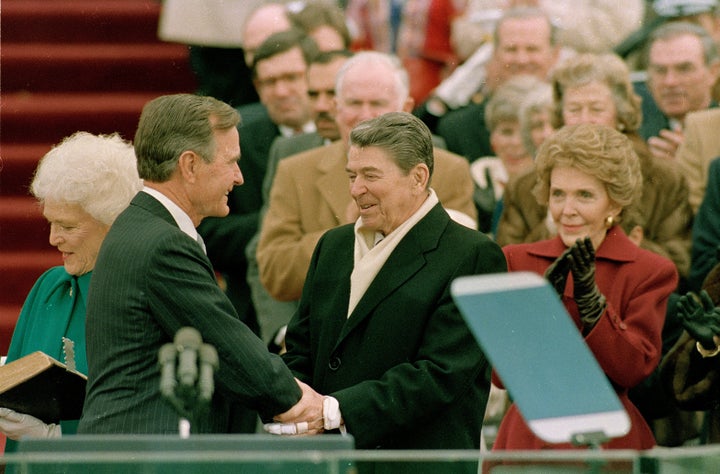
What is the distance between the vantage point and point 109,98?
9.82 m

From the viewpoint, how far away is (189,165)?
4.81 m

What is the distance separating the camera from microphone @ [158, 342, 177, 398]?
12.0ft

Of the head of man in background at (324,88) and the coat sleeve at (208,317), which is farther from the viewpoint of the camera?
the head of man in background at (324,88)

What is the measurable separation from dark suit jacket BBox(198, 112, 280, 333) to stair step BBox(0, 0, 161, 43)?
2.92 m

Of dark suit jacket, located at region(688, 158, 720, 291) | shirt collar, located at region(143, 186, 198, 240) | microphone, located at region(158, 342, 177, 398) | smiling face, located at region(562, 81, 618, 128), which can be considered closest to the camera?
microphone, located at region(158, 342, 177, 398)

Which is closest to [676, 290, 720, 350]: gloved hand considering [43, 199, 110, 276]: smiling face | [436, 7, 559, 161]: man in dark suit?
[43, 199, 110, 276]: smiling face

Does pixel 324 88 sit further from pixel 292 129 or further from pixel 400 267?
pixel 400 267

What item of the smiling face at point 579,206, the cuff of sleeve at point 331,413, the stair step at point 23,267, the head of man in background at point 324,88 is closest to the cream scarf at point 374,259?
the cuff of sleeve at point 331,413

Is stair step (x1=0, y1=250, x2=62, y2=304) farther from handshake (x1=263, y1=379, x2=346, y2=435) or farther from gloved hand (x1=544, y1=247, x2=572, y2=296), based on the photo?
gloved hand (x1=544, y1=247, x2=572, y2=296)

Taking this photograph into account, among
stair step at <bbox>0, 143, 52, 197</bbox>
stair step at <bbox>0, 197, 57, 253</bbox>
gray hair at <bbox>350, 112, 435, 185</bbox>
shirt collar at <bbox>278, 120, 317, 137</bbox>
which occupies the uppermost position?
gray hair at <bbox>350, 112, 435, 185</bbox>

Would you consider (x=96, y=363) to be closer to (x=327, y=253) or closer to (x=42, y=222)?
(x=327, y=253)

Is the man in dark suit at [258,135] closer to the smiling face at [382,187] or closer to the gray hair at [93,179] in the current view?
the gray hair at [93,179]

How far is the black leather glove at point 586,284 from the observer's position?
197 inches

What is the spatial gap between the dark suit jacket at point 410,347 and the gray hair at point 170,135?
75 centimetres
